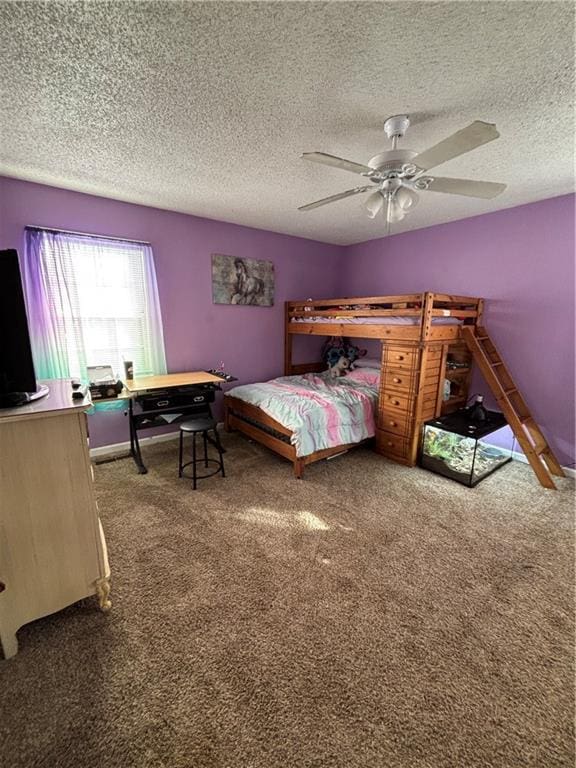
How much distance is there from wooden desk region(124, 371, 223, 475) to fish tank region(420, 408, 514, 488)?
2.21 m

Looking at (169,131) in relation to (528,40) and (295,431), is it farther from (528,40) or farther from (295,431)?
(295,431)

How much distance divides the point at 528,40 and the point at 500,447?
131 inches

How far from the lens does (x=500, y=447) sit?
3447mm

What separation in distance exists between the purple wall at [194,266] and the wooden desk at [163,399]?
0.46m

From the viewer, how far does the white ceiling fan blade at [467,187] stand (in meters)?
1.77

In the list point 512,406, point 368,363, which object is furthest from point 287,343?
point 512,406

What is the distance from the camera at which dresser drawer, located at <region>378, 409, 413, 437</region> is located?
3092 mm

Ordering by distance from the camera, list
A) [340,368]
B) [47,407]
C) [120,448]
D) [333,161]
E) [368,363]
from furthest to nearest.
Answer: [340,368] → [368,363] → [120,448] → [333,161] → [47,407]

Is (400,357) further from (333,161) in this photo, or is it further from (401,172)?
(333,161)

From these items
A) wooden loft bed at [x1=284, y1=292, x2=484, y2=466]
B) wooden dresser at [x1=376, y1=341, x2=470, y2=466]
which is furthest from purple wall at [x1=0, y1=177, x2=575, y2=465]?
wooden dresser at [x1=376, y1=341, x2=470, y2=466]

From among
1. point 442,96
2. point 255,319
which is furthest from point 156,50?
point 255,319

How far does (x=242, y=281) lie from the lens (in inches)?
156

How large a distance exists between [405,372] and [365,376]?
0.95 m

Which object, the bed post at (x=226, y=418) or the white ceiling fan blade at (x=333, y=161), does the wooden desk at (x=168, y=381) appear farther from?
the white ceiling fan blade at (x=333, y=161)
